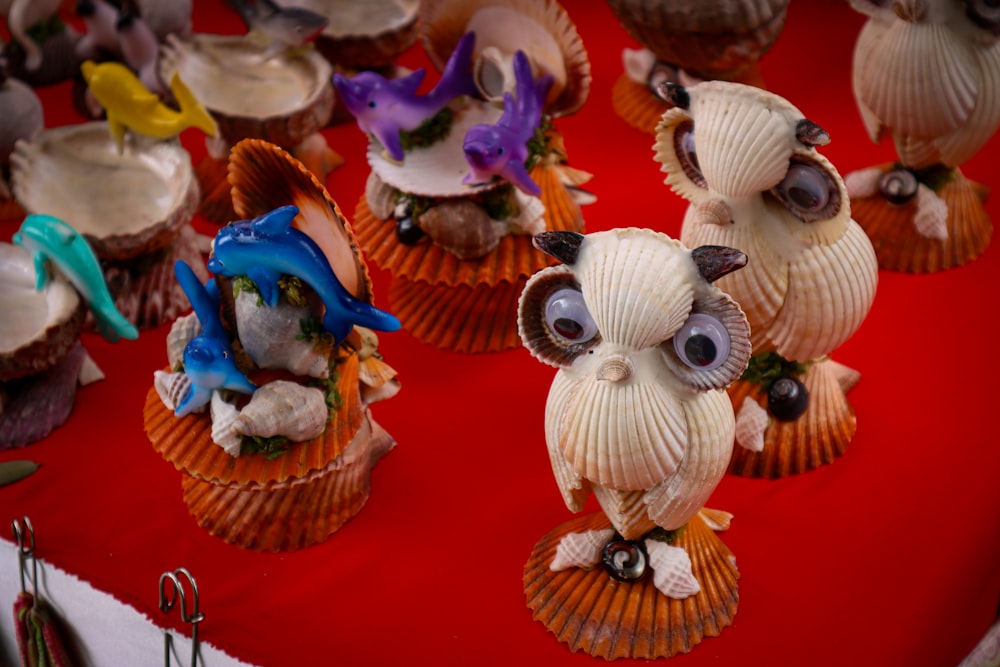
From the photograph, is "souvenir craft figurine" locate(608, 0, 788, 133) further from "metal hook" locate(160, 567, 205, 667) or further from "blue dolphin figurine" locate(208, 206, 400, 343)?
"metal hook" locate(160, 567, 205, 667)

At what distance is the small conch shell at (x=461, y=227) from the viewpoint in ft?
7.75

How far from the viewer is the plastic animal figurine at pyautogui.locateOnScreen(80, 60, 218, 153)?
2574 millimetres

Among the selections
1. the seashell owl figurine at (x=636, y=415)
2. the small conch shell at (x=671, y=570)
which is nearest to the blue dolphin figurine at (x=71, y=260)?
the seashell owl figurine at (x=636, y=415)

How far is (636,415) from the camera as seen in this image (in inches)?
64.7

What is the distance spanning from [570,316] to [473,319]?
0.86m

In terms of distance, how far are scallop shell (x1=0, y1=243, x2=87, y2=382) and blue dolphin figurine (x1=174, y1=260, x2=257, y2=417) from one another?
396 millimetres

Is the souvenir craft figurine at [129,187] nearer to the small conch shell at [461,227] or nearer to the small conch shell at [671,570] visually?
the small conch shell at [461,227]

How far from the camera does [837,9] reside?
357 centimetres

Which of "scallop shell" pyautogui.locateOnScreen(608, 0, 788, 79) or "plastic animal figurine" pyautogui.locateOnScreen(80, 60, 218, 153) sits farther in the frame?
"scallop shell" pyautogui.locateOnScreen(608, 0, 788, 79)

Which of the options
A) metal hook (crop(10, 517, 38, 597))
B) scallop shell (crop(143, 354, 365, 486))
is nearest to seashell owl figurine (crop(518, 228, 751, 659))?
scallop shell (crop(143, 354, 365, 486))

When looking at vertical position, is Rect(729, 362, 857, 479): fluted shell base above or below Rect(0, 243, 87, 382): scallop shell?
above

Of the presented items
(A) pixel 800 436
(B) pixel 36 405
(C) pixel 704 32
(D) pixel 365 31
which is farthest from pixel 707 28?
(B) pixel 36 405

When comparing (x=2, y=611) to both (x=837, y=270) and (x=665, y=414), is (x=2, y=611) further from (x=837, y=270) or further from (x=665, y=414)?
(x=837, y=270)

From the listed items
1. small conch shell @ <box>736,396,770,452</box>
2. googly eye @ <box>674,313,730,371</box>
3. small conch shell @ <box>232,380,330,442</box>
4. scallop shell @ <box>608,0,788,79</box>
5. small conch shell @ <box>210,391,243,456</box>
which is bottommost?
small conch shell @ <box>210,391,243,456</box>
